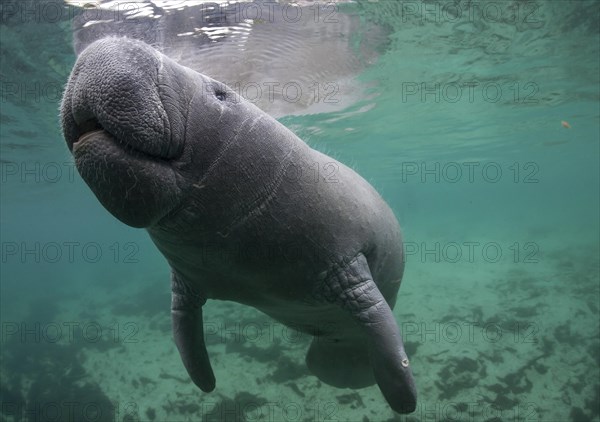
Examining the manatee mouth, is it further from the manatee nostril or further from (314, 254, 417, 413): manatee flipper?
(314, 254, 417, 413): manatee flipper

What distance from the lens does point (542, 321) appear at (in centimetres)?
998

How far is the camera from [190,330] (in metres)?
3.50

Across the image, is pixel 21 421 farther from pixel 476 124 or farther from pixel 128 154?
pixel 476 124

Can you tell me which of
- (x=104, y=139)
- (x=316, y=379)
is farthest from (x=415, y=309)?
(x=104, y=139)

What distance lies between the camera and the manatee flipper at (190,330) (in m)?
3.25

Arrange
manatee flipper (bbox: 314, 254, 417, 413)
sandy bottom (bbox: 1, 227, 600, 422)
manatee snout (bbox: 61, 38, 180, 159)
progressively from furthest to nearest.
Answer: sandy bottom (bbox: 1, 227, 600, 422)
manatee flipper (bbox: 314, 254, 417, 413)
manatee snout (bbox: 61, 38, 180, 159)

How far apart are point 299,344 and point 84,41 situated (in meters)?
7.80

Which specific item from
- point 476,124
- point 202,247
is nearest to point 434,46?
point 202,247

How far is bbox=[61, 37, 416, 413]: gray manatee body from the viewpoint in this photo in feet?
5.62

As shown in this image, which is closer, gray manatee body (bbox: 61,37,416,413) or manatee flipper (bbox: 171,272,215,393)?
gray manatee body (bbox: 61,37,416,413)

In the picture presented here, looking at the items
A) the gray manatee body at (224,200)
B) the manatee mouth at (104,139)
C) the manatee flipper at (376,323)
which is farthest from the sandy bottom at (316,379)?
the manatee mouth at (104,139)

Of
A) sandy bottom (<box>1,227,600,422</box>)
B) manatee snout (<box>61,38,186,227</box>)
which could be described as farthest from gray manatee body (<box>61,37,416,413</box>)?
sandy bottom (<box>1,227,600,422</box>)

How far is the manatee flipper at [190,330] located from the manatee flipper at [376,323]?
3.73ft

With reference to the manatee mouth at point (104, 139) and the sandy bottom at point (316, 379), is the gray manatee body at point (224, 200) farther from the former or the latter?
the sandy bottom at point (316, 379)
